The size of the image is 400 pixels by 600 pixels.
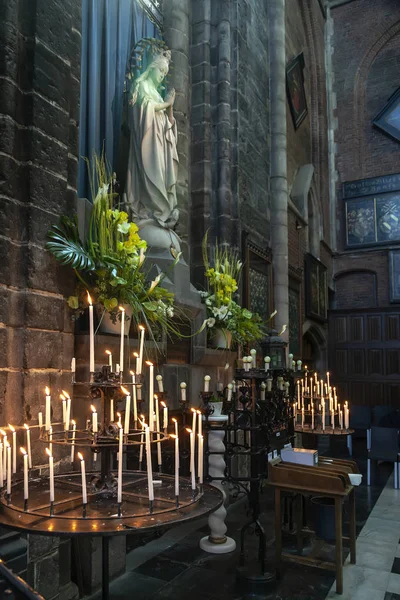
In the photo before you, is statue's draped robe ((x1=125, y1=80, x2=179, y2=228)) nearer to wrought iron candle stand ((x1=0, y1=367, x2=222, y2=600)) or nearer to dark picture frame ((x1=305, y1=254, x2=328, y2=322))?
wrought iron candle stand ((x1=0, y1=367, x2=222, y2=600))

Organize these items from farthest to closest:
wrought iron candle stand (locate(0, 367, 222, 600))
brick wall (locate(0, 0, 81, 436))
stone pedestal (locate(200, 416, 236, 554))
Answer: stone pedestal (locate(200, 416, 236, 554)) < brick wall (locate(0, 0, 81, 436)) < wrought iron candle stand (locate(0, 367, 222, 600))

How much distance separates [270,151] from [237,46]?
1942 mm

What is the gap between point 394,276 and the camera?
508 inches

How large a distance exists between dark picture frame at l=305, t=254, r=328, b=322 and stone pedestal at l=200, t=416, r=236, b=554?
6.65 m

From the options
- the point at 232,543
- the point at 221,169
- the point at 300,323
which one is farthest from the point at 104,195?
the point at 300,323

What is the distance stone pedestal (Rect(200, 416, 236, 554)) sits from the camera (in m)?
4.48

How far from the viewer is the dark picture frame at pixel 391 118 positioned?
13570mm

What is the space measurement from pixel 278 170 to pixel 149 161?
14.1 feet

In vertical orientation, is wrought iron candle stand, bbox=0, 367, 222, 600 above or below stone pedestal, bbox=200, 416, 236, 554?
above

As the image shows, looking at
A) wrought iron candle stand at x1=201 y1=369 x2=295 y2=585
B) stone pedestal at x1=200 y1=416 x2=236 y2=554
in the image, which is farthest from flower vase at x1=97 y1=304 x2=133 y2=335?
stone pedestal at x1=200 y1=416 x2=236 y2=554

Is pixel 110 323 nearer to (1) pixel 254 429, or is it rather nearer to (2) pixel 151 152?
(1) pixel 254 429

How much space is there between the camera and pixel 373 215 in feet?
44.5

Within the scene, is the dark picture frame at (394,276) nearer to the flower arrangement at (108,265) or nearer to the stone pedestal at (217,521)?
the stone pedestal at (217,521)

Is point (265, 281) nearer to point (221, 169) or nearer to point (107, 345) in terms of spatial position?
point (221, 169)
